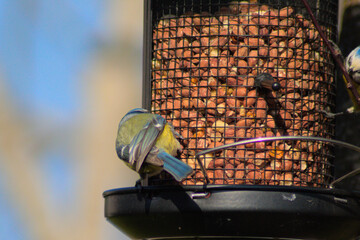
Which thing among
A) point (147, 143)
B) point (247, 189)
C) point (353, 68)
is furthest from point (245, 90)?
point (353, 68)

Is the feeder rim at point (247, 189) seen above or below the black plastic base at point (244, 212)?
above

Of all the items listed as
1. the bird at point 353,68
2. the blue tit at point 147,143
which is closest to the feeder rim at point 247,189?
the blue tit at point 147,143

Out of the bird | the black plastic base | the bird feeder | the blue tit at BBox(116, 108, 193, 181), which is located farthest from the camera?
the bird

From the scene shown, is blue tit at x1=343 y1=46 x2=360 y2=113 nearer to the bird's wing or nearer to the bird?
the bird

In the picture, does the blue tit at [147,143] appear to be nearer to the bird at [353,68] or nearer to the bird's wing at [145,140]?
the bird's wing at [145,140]

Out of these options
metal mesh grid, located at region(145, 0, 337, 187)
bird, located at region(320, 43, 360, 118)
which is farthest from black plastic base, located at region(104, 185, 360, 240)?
bird, located at region(320, 43, 360, 118)

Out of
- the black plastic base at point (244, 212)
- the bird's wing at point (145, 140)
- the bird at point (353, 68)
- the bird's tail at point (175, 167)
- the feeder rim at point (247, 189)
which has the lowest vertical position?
the black plastic base at point (244, 212)

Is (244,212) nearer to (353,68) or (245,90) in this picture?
(245,90)
